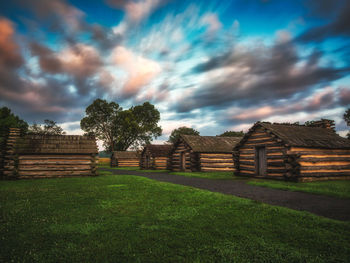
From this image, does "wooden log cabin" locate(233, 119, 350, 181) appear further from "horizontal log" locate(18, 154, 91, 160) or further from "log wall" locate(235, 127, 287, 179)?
"horizontal log" locate(18, 154, 91, 160)

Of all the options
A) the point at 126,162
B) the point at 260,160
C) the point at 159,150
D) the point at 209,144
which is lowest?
the point at 126,162

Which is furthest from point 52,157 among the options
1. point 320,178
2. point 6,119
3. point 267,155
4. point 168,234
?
point 6,119

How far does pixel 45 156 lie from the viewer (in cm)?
1928

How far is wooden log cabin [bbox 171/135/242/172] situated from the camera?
88.7 feet

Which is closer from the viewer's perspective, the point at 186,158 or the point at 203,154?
the point at 203,154

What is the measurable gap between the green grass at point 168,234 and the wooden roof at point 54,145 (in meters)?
14.0

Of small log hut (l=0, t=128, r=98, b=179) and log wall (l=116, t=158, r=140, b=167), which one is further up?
small log hut (l=0, t=128, r=98, b=179)

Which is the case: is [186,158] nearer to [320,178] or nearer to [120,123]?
[320,178]

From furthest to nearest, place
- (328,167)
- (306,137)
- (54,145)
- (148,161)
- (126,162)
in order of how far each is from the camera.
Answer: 1. (126,162)
2. (148,161)
3. (54,145)
4. (306,137)
5. (328,167)

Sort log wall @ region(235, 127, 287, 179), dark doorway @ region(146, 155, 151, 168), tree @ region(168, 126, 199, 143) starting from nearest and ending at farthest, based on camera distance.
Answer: log wall @ region(235, 127, 287, 179) → dark doorway @ region(146, 155, 151, 168) → tree @ region(168, 126, 199, 143)

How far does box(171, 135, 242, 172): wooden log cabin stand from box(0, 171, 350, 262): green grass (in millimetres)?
20125

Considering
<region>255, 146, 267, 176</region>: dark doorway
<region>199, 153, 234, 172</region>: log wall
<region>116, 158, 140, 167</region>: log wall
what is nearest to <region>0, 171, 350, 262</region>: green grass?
<region>255, 146, 267, 176</region>: dark doorway

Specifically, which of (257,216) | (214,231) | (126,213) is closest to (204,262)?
(214,231)

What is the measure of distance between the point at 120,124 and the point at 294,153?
47753mm
